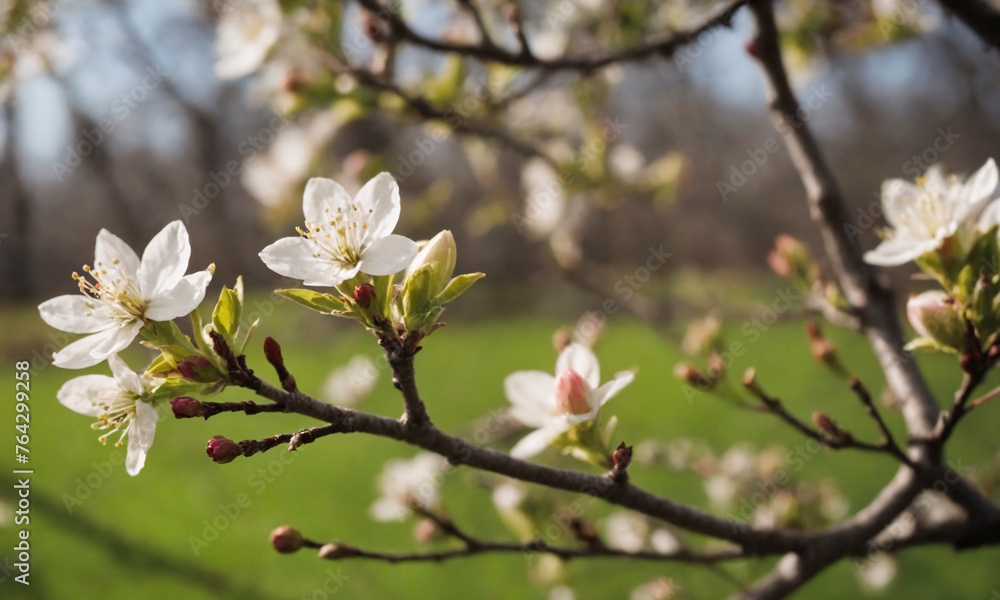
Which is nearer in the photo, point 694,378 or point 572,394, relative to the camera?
point 572,394

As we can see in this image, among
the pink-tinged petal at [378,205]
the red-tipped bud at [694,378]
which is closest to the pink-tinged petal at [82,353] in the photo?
the pink-tinged petal at [378,205]

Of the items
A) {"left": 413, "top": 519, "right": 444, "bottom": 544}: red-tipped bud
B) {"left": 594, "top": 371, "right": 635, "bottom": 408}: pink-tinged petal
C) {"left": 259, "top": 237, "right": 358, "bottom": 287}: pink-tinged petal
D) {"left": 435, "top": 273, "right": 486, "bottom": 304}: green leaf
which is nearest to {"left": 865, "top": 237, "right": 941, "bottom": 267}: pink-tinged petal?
{"left": 594, "top": 371, "right": 635, "bottom": 408}: pink-tinged petal

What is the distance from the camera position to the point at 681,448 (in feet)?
4.98

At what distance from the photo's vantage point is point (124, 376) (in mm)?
463

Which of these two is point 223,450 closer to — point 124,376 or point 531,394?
point 124,376

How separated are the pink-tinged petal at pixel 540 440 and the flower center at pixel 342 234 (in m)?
0.21

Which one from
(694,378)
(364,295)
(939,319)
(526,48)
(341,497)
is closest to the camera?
(364,295)

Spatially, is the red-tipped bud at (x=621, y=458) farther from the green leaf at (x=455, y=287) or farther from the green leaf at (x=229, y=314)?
the green leaf at (x=229, y=314)

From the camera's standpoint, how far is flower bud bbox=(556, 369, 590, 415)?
21.0 inches

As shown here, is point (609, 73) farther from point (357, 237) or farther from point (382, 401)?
point (382, 401)

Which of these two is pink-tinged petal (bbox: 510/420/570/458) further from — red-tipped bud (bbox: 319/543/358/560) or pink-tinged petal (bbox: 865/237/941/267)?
pink-tinged petal (bbox: 865/237/941/267)

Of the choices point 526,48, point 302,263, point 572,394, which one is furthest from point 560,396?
point 526,48

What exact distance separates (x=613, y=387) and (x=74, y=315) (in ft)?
1.50

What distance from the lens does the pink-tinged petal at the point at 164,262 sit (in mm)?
504
